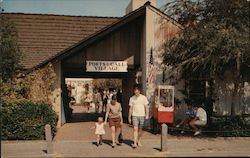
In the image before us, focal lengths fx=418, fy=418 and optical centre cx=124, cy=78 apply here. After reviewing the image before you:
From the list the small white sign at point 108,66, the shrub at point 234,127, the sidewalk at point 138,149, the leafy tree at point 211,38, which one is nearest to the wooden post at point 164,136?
the sidewalk at point 138,149

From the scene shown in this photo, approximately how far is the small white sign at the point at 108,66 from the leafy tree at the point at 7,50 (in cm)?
365

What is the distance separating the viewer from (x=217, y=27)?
1352 cm

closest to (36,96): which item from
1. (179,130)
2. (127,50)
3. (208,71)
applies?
(127,50)

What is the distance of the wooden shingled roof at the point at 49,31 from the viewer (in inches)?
751

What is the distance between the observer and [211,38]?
13.4 meters

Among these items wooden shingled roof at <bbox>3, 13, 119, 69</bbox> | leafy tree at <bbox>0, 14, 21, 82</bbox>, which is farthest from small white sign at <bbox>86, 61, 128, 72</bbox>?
leafy tree at <bbox>0, 14, 21, 82</bbox>

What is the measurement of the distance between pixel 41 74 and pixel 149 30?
4754 mm

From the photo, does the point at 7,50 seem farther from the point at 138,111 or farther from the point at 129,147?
the point at 129,147

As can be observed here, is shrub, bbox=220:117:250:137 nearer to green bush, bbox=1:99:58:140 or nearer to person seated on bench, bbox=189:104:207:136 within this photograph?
person seated on bench, bbox=189:104:207:136

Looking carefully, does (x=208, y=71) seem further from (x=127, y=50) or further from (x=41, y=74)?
(x=41, y=74)

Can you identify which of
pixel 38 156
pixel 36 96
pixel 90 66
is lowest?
pixel 38 156

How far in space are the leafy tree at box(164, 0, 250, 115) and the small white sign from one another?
2.98 m

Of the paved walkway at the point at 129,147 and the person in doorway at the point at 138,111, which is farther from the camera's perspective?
the person in doorway at the point at 138,111

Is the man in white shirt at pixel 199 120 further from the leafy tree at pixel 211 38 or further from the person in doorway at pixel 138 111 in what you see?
the person in doorway at pixel 138 111
